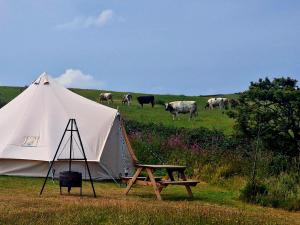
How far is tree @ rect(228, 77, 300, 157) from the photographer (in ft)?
56.4

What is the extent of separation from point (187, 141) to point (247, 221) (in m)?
13.3

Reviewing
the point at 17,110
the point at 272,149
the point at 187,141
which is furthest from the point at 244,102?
the point at 17,110

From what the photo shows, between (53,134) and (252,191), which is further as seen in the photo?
(53,134)

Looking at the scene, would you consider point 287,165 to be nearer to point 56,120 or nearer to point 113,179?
point 113,179

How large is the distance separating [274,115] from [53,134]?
6988 millimetres

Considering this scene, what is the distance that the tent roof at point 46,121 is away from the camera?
18.7 metres

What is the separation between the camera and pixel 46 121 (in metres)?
19.4

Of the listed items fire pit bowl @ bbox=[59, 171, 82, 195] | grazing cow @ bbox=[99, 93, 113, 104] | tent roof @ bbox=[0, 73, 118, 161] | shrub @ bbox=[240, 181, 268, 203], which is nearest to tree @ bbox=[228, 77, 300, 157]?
shrub @ bbox=[240, 181, 268, 203]

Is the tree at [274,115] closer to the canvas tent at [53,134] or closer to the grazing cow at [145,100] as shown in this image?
the canvas tent at [53,134]

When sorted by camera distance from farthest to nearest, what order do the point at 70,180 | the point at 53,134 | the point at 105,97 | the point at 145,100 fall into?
the point at 105,97 < the point at 145,100 < the point at 53,134 < the point at 70,180

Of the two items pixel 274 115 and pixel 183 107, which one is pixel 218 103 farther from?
pixel 274 115

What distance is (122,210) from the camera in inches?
427

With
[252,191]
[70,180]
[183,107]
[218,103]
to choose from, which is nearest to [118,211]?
[70,180]

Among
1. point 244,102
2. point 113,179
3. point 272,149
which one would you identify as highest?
point 244,102
